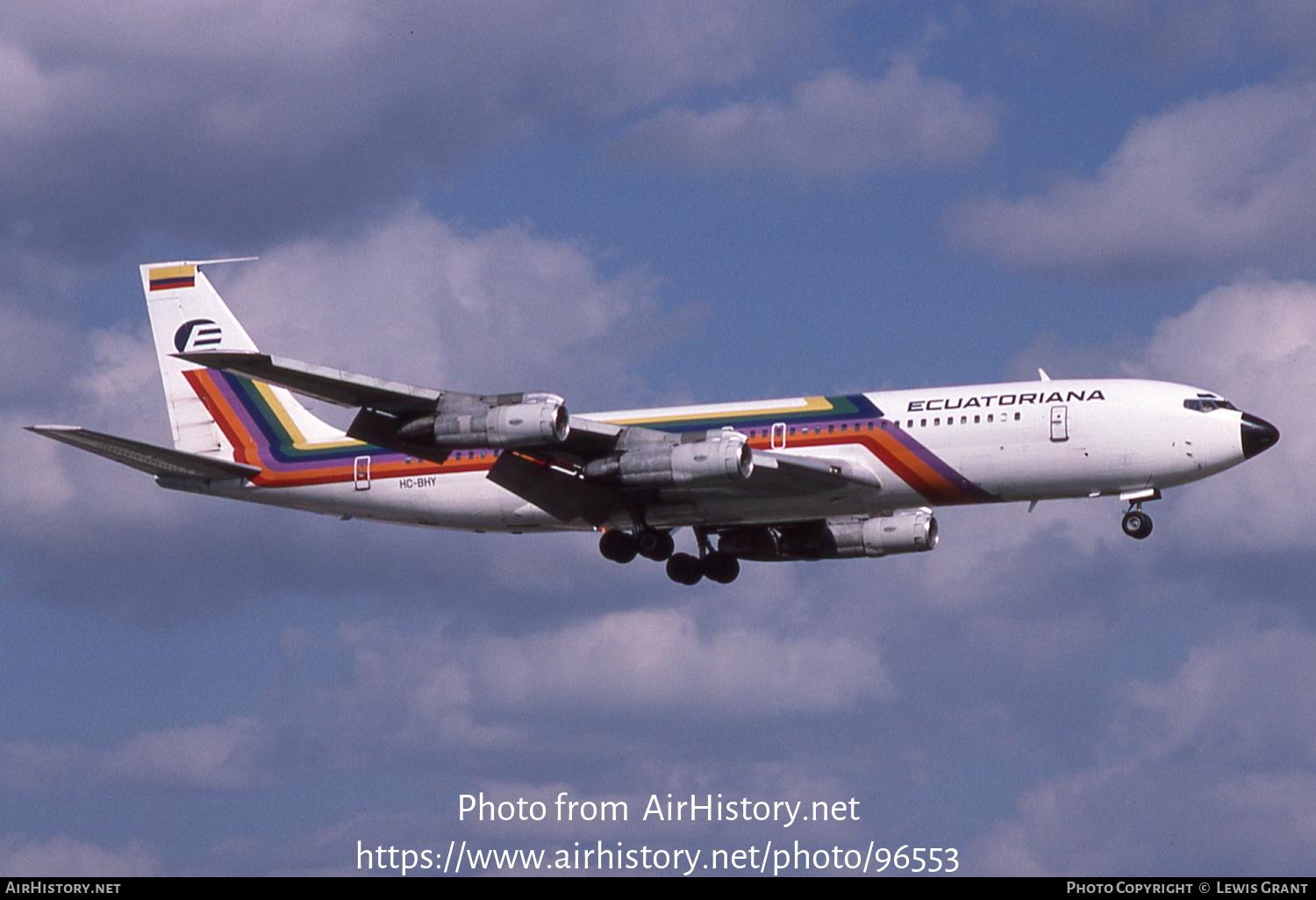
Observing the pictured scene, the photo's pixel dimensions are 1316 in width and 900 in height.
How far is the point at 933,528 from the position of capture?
222ft

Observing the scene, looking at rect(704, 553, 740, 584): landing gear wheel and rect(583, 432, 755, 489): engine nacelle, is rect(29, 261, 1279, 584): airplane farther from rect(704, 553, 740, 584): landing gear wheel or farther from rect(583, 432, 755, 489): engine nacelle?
rect(704, 553, 740, 584): landing gear wheel

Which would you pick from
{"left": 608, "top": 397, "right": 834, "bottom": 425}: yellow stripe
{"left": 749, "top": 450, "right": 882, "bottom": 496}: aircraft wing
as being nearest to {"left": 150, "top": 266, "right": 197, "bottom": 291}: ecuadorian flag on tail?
{"left": 608, "top": 397, "right": 834, "bottom": 425}: yellow stripe

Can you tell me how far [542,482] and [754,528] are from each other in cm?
979

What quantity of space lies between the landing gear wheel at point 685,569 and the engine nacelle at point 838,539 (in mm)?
1167

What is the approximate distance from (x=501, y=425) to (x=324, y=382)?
541 cm

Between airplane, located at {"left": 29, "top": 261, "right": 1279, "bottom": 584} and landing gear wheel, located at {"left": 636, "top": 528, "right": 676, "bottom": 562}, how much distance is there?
0.04m

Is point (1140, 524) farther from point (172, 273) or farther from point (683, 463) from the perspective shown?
point (172, 273)

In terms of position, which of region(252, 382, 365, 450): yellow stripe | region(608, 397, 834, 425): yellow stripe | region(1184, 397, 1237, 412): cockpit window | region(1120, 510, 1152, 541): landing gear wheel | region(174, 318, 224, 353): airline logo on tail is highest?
region(174, 318, 224, 353): airline logo on tail

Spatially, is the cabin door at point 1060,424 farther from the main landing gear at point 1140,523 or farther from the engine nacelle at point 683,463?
the engine nacelle at point 683,463

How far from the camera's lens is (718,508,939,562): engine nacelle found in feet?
222
